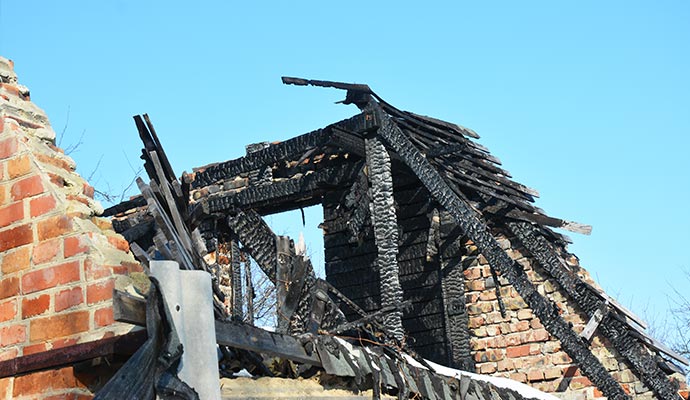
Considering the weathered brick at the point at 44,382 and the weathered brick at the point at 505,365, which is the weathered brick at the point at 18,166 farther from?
the weathered brick at the point at 505,365

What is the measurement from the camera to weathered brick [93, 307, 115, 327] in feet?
11.9

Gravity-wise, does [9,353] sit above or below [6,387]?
above

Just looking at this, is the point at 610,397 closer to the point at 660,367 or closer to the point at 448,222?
the point at 660,367

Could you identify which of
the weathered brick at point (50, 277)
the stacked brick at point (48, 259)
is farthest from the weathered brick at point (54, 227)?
the weathered brick at point (50, 277)

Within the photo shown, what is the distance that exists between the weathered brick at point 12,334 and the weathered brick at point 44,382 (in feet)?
0.58

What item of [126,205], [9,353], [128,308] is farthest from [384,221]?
[128,308]

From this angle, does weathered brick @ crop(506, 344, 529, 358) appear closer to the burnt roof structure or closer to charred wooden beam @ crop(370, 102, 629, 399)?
the burnt roof structure

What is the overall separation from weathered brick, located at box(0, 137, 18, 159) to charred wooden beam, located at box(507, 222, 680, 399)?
21.5ft

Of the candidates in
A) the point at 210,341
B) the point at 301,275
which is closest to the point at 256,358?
the point at 301,275

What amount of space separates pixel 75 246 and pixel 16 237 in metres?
0.37

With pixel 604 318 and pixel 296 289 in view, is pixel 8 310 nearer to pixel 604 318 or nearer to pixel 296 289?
pixel 296 289

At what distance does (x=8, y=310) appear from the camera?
3922 millimetres

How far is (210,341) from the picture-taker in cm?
365

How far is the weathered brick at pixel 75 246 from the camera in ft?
12.4
